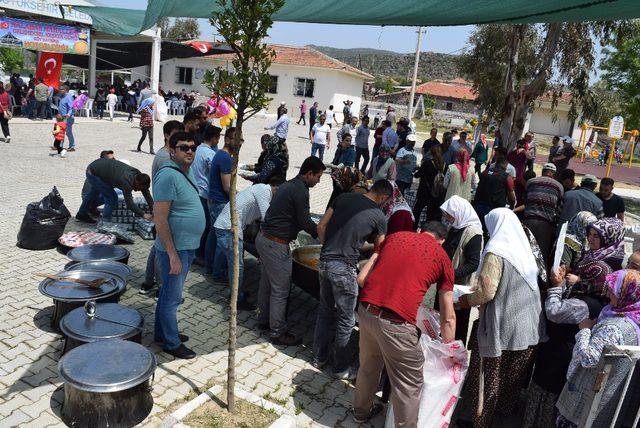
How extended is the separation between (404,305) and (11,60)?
169 feet

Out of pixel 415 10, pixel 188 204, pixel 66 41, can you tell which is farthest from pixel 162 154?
pixel 66 41

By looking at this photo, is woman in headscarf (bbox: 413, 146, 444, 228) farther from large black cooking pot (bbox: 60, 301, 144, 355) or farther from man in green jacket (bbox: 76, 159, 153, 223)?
Result: large black cooking pot (bbox: 60, 301, 144, 355)

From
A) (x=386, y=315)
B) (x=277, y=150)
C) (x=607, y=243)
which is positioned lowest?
(x=386, y=315)

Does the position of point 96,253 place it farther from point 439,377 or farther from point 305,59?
point 305,59

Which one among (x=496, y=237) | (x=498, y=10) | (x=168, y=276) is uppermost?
(x=498, y=10)

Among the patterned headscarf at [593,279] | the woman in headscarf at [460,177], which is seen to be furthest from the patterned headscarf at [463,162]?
the patterned headscarf at [593,279]

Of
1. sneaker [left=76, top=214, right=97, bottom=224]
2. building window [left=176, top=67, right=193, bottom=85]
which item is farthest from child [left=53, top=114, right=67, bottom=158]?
building window [left=176, top=67, right=193, bottom=85]

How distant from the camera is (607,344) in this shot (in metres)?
3.14

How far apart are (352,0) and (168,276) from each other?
2.69 meters

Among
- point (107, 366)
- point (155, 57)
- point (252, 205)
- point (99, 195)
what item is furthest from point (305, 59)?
point (107, 366)

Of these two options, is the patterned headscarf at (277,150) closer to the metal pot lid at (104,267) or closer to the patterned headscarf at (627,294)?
the metal pot lid at (104,267)

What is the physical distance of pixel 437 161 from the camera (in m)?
8.38

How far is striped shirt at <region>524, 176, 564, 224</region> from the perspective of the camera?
6355 mm

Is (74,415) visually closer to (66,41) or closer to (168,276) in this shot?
(168,276)
